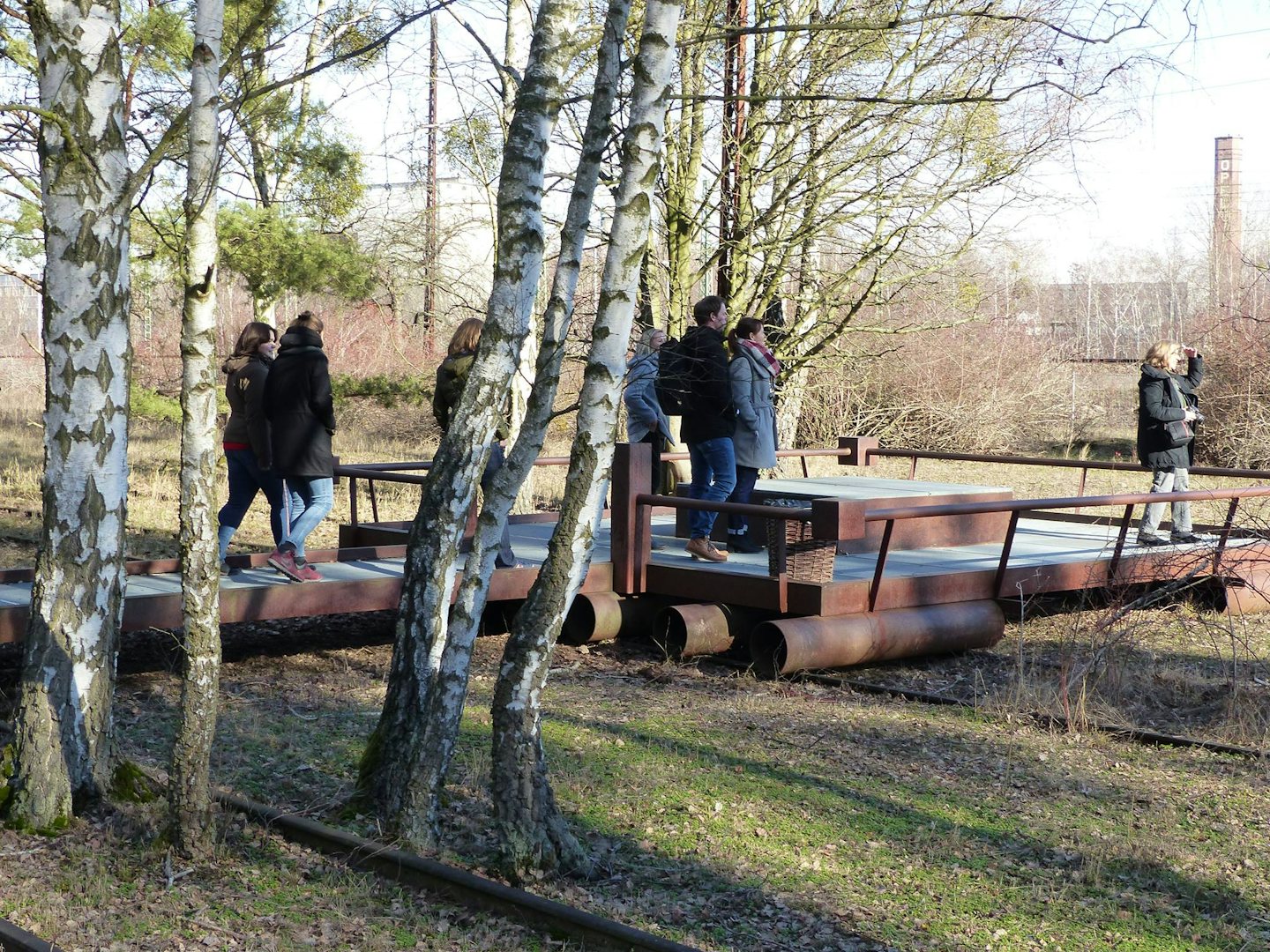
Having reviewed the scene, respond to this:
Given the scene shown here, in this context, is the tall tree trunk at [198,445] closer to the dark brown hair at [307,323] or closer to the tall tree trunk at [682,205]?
the dark brown hair at [307,323]

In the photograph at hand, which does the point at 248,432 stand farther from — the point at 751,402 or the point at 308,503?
the point at 751,402

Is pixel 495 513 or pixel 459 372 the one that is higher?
pixel 459 372

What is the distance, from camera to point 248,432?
867 centimetres

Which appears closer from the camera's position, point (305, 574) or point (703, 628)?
point (305, 574)

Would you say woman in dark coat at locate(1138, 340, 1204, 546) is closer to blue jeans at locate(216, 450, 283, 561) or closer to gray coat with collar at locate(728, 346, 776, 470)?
gray coat with collar at locate(728, 346, 776, 470)

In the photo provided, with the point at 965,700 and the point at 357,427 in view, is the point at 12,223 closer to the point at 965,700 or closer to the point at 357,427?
the point at 965,700

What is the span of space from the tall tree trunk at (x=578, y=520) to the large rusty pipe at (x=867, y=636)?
12.1 feet

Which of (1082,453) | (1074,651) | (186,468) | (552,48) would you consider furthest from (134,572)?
(1082,453)

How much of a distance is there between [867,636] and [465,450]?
431cm

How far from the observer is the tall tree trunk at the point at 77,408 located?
4992 mm

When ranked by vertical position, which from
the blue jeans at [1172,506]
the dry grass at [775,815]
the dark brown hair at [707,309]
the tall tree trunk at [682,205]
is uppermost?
the tall tree trunk at [682,205]

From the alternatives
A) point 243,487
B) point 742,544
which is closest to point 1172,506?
point 742,544

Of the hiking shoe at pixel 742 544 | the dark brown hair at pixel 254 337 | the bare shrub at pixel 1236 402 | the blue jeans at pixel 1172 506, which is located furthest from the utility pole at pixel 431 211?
the bare shrub at pixel 1236 402

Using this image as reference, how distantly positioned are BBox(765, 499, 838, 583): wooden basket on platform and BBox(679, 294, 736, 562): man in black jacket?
2.76ft
